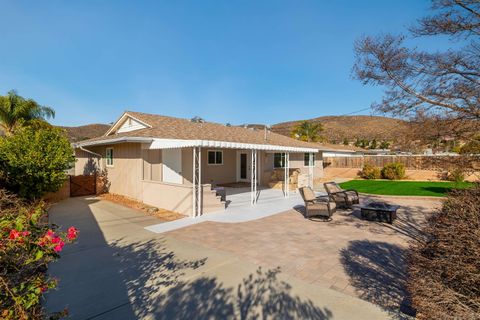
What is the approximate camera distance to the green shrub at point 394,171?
22720 mm

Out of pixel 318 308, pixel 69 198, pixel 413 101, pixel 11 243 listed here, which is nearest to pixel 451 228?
pixel 318 308

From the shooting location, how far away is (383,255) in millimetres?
5828

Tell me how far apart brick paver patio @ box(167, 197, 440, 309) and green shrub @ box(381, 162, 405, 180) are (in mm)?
14567

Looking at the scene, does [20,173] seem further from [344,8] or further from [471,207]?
[344,8]

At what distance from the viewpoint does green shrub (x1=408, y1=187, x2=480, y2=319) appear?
2176 mm

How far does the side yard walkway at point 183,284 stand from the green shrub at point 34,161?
5460mm

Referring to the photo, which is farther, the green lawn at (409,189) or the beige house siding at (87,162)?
the beige house siding at (87,162)

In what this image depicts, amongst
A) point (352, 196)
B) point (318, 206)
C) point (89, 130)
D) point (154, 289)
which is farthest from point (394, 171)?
point (89, 130)

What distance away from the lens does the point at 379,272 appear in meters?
4.96

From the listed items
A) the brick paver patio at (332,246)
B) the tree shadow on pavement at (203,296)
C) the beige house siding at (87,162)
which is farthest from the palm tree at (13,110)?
the tree shadow on pavement at (203,296)

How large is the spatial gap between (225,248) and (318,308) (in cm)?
302

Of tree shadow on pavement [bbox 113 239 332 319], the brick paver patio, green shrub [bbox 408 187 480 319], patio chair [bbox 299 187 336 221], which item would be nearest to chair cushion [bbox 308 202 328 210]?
patio chair [bbox 299 187 336 221]

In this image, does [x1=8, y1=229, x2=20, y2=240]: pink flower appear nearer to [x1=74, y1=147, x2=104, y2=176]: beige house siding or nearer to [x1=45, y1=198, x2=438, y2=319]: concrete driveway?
[x1=45, y1=198, x2=438, y2=319]: concrete driveway

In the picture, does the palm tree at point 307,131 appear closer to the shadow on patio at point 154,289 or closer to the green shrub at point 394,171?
the green shrub at point 394,171
